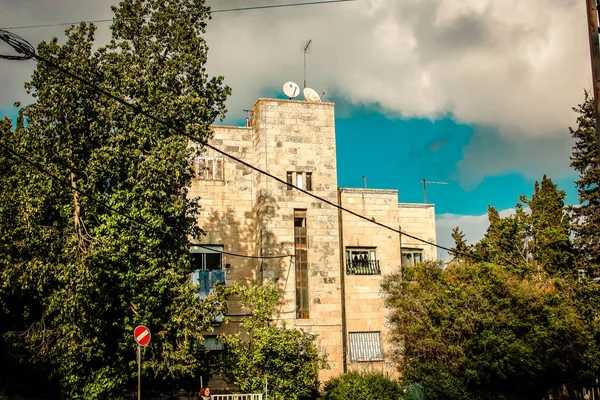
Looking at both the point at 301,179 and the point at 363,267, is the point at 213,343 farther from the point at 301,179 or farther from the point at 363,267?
the point at 301,179

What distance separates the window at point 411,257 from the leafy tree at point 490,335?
6643 millimetres

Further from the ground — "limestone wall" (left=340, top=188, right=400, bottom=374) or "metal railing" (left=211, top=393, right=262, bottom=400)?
"limestone wall" (left=340, top=188, right=400, bottom=374)

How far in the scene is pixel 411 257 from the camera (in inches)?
1352

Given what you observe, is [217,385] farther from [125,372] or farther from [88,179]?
[88,179]

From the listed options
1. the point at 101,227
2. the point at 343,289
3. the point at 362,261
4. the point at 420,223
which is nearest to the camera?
the point at 101,227

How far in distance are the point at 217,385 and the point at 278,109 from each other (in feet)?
43.3

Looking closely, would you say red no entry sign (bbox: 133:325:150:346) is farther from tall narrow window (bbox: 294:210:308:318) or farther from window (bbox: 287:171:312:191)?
window (bbox: 287:171:312:191)

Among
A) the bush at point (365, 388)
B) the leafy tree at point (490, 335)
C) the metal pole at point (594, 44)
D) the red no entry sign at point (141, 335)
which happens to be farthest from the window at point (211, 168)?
the metal pole at point (594, 44)

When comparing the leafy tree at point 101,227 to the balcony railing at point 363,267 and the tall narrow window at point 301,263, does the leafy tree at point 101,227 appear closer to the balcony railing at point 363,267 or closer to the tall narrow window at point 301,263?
the tall narrow window at point 301,263

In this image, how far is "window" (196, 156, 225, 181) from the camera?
30.2 meters

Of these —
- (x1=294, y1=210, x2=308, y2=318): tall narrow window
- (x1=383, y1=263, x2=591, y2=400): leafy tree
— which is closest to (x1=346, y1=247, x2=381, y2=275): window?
(x1=294, y1=210, x2=308, y2=318): tall narrow window

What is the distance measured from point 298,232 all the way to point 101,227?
11.3m

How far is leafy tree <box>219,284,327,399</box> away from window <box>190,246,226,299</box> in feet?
11.3

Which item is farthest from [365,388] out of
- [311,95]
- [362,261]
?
[311,95]
